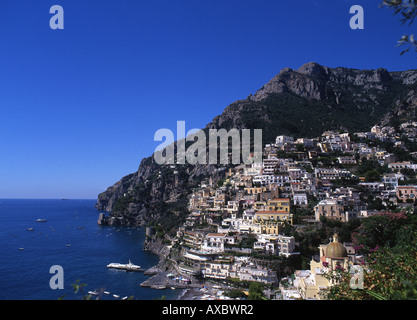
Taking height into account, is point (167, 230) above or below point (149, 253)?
above

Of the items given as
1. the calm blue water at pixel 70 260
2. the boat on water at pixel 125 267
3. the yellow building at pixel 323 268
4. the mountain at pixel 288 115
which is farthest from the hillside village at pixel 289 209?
the mountain at pixel 288 115

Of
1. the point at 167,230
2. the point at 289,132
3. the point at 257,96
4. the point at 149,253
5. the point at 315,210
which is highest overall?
the point at 257,96

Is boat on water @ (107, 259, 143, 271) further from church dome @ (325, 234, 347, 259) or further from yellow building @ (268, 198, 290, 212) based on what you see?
church dome @ (325, 234, 347, 259)

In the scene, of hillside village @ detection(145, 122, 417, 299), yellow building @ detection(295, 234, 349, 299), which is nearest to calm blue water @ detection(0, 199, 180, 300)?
hillside village @ detection(145, 122, 417, 299)

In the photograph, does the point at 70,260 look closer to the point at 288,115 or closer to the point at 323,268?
the point at 323,268
